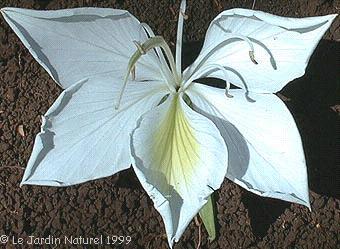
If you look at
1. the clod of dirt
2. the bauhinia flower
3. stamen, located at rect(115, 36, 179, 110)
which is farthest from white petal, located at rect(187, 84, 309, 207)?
the clod of dirt

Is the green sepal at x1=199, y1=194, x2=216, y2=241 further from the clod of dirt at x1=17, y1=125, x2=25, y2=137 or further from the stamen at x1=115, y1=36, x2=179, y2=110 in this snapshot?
the clod of dirt at x1=17, y1=125, x2=25, y2=137

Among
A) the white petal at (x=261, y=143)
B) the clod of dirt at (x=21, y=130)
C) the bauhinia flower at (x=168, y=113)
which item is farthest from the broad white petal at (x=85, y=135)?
the clod of dirt at (x=21, y=130)

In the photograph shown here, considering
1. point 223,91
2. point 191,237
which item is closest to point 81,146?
point 223,91

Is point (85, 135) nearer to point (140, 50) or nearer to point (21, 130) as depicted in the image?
point (140, 50)

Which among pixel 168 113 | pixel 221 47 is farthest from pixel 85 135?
pixel 221 47

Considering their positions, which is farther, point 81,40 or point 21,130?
point 21,130

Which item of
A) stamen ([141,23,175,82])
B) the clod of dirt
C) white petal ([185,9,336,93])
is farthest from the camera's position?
the clod of dirt
